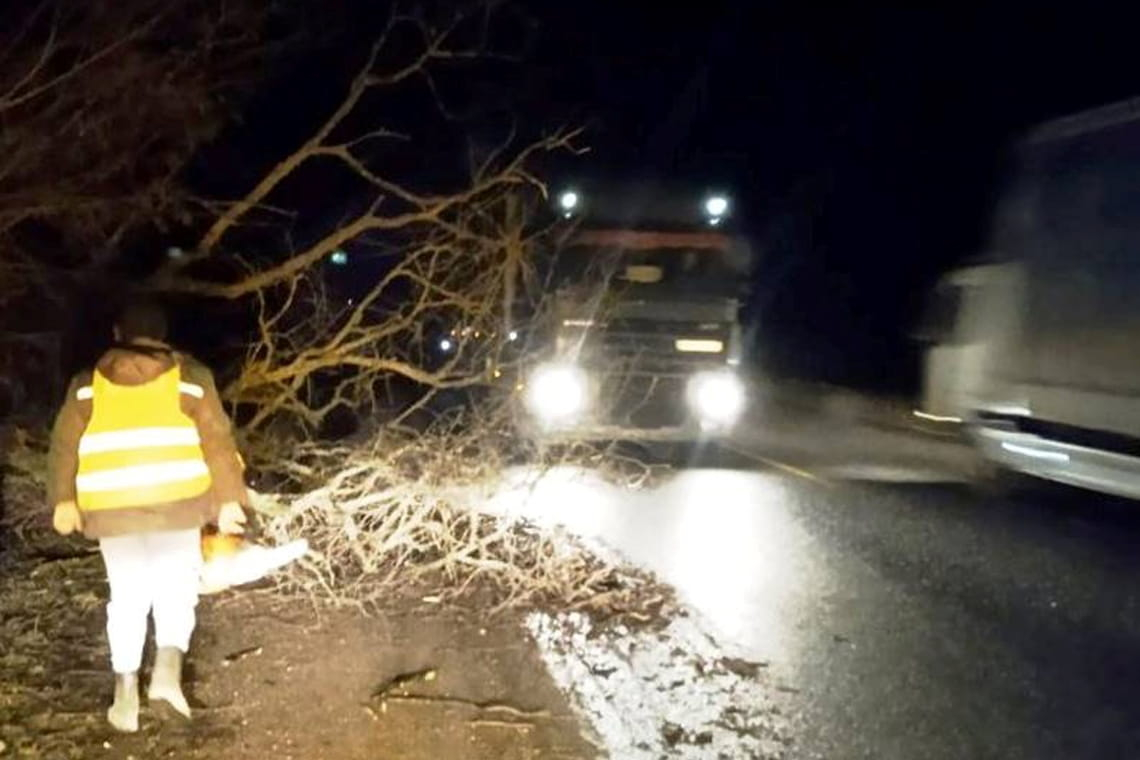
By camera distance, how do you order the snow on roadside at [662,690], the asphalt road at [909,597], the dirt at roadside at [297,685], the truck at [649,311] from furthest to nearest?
the truck at [649,311]
the asphalt road at [909,597]
the snow on roadside at [662,690]
the dirt at roadside at [297,685]

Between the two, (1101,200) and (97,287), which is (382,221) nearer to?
(97,287)

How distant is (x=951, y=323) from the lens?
1530 cm

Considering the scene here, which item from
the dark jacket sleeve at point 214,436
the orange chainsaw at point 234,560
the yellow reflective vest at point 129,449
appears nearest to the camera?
the yellow reflective vest at point 129,449

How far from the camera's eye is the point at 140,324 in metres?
6.02

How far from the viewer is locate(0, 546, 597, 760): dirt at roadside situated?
6.07m

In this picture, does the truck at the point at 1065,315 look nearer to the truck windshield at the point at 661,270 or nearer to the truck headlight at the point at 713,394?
the truck headlight at the point at 713,394

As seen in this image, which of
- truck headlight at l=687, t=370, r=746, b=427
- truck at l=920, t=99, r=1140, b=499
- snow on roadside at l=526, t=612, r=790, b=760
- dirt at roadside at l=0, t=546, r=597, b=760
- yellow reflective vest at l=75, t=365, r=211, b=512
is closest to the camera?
yellow reflective vest at l=75, t=365, r=211, b=512

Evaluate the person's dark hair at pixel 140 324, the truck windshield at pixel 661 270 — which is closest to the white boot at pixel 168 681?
the person's dark hair at pixel 140 324

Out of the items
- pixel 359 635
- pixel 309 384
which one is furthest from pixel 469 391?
pixel 359 635

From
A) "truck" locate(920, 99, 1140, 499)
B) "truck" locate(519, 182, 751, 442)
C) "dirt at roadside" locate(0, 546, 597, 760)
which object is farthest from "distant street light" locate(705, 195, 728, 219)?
"dirt at roadside" locate(0, 546, 597, 760)

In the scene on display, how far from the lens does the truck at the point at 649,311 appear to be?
15.4 meters

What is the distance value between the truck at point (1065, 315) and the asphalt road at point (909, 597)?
0.74m

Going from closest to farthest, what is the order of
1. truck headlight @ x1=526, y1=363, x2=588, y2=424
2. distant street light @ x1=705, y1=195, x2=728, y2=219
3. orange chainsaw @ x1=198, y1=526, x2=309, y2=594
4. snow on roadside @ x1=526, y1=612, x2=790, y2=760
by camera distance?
snow on roadside @ x1=526, y1=612, x2=790, y2=760 < orange chainsaw @ x1=198, y1=526, x2=309, y2=594 < truck headlight @ x1=526, y1=363, x2=588, y2=424 < distant street light @ x1=705, y1=195, x2=728, y2=219

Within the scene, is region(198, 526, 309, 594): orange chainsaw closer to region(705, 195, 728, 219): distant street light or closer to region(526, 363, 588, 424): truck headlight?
region(526, 363, 588, 424): truck headlight
